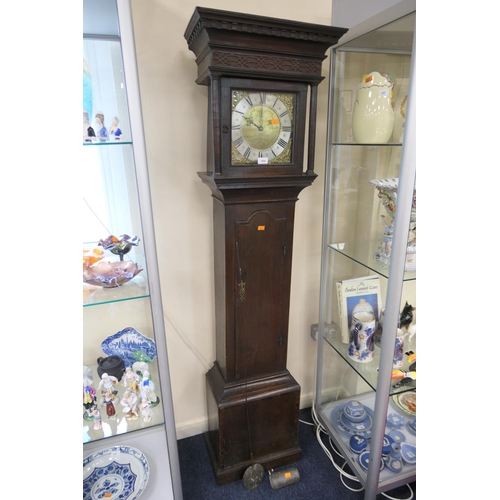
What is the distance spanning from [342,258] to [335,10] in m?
1.03

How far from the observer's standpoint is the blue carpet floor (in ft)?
4.94

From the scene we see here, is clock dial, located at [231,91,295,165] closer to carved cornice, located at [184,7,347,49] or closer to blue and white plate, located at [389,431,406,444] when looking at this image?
carved cornice, located at [184,7,347,49]

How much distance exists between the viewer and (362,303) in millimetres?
1554

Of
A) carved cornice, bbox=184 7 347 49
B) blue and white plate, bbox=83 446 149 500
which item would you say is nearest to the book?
carved cornice, bbox=184 7 347 49

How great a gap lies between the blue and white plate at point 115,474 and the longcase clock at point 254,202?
1.11 feet

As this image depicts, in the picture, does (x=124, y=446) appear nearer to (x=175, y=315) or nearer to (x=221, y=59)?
(x=175, y=315)

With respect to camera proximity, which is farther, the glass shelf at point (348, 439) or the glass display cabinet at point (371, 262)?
the glass shelf at point (348, 439)

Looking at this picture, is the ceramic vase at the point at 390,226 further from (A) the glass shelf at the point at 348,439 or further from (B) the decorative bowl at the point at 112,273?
(B) the decorative bowl at the point at 112,273

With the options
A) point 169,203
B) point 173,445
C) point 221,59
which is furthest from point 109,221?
point 173,445

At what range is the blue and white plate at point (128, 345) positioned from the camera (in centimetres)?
134

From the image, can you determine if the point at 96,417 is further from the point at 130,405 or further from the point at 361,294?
the point at 361,294

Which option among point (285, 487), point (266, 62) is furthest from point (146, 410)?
point (266, 62)

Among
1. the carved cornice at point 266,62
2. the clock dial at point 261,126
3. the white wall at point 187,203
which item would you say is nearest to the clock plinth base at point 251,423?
the white wall at point 187,203

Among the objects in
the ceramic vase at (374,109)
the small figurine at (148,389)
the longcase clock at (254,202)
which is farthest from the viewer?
the small figurine at (148,389)
